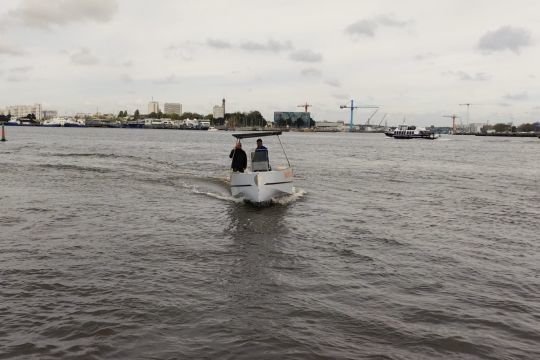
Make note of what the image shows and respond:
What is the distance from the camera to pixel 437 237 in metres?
15.6

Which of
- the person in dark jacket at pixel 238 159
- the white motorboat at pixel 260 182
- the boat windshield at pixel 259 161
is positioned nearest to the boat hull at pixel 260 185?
the white motorboat at pixel 260 182

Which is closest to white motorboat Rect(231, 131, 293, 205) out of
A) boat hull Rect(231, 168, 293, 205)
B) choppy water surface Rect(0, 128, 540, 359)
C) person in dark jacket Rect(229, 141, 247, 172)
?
boat hull Rect(231, 168, 293, 205)

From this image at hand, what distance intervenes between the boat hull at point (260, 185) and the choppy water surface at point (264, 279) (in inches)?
28.1

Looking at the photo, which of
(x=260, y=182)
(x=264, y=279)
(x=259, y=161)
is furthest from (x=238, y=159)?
(x=264, y=279)

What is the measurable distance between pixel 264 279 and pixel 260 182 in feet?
31.6

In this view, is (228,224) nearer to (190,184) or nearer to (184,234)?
(184,234)

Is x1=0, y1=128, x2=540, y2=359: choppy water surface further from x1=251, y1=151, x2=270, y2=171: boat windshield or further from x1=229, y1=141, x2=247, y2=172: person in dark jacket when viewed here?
x1=251, y1=151, x2=270, y2=171: boat windshield

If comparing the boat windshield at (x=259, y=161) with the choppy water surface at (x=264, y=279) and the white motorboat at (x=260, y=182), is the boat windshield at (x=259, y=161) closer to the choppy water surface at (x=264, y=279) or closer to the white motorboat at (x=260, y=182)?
the white motorboat at (x=260, y=182)

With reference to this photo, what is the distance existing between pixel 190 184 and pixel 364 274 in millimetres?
18717

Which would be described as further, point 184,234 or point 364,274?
point 184,234

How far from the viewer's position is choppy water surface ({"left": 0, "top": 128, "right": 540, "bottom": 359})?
7664mm

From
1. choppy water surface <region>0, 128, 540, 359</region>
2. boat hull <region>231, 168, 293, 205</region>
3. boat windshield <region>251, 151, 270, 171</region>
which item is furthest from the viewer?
boat windshield <region>251, 151, 270, 171</region>

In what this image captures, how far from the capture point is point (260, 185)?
20250mm

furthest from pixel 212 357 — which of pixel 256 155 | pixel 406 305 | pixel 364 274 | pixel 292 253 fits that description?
pixel 256 155
